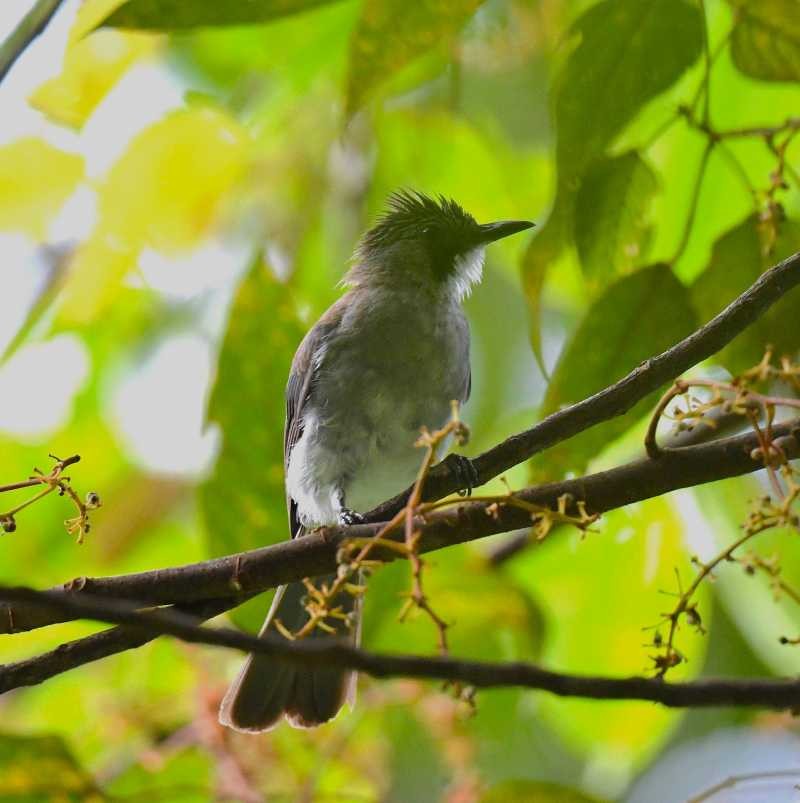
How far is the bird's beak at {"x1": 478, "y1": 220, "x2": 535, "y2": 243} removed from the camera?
3.25 m

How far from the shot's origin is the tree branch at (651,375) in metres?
1.65

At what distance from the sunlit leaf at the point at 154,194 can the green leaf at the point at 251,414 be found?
25.2 inches

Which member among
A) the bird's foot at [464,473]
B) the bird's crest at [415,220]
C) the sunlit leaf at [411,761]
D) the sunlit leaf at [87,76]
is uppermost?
the sunlit leaf at [87,76]

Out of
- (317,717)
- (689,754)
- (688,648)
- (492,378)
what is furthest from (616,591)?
(689,754)

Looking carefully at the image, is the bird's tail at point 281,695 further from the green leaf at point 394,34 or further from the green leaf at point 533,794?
the green leaf at point 394,34

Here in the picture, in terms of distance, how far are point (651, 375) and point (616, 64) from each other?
2.20 feet

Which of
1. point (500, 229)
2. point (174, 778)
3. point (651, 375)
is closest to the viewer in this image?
point (651, 375)

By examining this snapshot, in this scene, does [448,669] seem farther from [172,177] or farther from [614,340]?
[172,177]

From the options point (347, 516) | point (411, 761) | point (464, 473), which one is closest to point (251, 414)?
point (347, 516)

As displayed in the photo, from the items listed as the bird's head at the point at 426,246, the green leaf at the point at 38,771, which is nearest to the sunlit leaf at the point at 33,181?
the bird's head at the point at 426,246

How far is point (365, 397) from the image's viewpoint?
10.5 feet

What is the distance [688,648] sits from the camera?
2.80m

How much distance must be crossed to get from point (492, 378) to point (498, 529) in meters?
2.46

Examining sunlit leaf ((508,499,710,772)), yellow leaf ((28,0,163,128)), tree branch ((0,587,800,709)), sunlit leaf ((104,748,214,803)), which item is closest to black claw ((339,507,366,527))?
sunlit leaf ((508,499,710,772))
